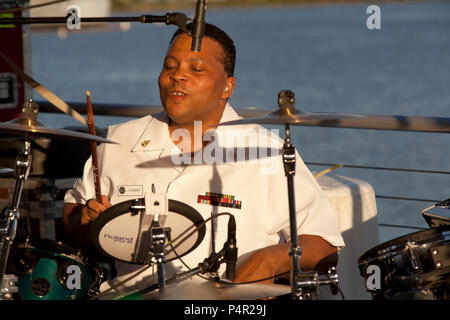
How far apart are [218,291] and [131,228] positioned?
32 centimetres

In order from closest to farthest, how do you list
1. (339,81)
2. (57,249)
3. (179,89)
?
(57,249) < (179,89) < (339,81)

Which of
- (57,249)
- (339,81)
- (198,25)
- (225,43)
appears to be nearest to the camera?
(198,25)

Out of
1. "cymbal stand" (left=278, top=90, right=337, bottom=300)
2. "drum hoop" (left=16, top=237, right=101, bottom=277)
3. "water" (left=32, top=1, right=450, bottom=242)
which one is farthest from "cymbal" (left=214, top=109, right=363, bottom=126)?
"water" (left=32, top=1, right=450, bottom=242)

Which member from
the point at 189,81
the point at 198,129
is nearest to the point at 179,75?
the point at 189,81

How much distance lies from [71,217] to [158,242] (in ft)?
2.28

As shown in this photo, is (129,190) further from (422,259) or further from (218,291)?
(422,259)

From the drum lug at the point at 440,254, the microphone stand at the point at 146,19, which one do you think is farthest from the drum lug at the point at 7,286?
the drum lug at the point at 440,254

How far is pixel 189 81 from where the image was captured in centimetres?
259

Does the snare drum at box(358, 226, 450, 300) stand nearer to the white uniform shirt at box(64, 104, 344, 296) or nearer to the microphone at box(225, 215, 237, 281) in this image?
the white uniform shirt at box(64, 104, 344, 296)

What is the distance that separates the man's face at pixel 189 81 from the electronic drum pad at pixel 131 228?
0.42 meters

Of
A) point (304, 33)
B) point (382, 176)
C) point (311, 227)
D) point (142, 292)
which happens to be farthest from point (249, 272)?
point (304, 33)

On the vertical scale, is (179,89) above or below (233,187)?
above

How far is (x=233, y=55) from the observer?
2734mm

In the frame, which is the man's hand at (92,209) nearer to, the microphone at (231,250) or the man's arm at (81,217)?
the man's arm at (81,217)
